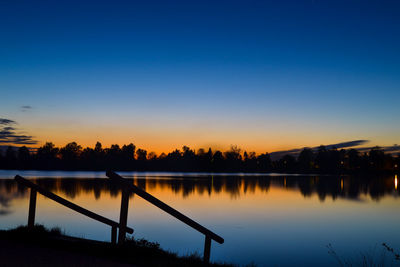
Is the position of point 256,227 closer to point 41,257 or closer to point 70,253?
point 70,253

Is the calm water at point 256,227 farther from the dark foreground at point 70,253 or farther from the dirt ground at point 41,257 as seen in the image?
the dirt ground at point 41,257

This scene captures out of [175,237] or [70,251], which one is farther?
[175,237]

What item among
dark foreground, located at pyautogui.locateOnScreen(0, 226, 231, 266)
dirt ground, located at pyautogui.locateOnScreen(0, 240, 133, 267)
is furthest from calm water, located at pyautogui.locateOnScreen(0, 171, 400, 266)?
dirt ground, located at pyautogui.locateOnScreen(0, 240, 133, 267)

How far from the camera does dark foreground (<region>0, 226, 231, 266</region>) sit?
277 inches

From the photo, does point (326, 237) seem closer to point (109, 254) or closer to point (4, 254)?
point (109, 254)

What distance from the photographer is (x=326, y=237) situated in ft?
66.6

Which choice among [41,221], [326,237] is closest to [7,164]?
[41,221]

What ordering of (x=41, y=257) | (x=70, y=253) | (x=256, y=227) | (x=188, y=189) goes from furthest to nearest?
1. (x=188, y=189)
2. (x=256, y=227)
3. (x=70, y=253)
4. (x=41, y=257)

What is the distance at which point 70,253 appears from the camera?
7.74 meters

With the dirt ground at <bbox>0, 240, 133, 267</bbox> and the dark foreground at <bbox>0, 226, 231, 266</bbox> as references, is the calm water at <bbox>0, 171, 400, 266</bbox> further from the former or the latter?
the dirt ground at <bbox>0, 240, 133, 267</bbox>

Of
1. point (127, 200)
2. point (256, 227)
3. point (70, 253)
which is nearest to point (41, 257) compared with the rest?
point (70, 253)

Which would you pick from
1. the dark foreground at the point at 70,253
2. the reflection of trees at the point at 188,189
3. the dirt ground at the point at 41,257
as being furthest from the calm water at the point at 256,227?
the dirt ground at the point at 41,257

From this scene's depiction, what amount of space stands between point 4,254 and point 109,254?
7.19 ft

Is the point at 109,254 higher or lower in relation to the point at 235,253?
higher
